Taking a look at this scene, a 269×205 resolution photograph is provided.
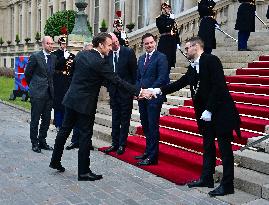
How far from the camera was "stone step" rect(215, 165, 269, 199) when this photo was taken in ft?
17.6

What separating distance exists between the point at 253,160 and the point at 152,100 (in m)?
1.86

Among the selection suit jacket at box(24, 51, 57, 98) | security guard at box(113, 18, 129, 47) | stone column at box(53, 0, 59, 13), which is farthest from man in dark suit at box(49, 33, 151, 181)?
stone column at box(53, 0, 59, 13)

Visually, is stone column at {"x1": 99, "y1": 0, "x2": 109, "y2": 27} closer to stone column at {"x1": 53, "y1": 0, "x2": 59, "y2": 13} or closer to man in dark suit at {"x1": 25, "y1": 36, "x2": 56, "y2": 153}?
stone column at {"x1": 53, "y1": 0, "x2": 59, "y2": 13}

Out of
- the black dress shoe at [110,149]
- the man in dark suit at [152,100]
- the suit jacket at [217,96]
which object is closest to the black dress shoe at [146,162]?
the man in dark suit at [152,100]

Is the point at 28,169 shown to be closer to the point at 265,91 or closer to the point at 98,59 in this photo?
the point at 98,59

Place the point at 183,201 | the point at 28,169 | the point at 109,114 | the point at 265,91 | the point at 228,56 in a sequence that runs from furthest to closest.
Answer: the point at 228,56
the point at 109,114
the point at 265,91
the point at 28,169
the point at 183,201

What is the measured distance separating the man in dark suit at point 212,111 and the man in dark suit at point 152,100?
121 centimetres

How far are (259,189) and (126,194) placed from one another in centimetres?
169

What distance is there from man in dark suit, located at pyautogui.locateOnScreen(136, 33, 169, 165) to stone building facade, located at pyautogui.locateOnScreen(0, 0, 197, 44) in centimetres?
1509

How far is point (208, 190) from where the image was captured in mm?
5715

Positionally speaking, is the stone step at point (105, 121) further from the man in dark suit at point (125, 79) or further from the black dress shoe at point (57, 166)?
the black dress shoe at point (57, 166)

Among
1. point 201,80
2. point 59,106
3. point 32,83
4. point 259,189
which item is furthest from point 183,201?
point 59,106

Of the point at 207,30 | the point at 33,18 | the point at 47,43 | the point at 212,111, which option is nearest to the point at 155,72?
the point at 212,111

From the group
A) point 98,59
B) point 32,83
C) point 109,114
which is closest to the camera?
point 98,59
